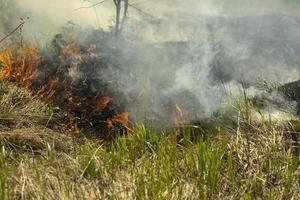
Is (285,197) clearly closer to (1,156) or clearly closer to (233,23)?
(1,156)

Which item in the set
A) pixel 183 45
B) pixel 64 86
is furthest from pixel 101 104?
pixel 183 45

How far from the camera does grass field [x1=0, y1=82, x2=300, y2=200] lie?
3.55 m

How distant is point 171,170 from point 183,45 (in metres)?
4.90

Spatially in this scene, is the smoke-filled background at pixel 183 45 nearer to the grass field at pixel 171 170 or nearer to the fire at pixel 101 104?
the fire at pixel 101 104

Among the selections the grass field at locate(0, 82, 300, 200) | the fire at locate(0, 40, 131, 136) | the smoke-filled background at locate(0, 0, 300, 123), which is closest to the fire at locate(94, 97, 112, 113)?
the fire at locate(0, 40, 131, 136)

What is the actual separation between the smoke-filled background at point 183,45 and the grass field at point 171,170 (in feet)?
5.51

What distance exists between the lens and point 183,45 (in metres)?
8.46

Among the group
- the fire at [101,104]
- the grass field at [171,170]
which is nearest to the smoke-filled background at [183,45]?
the fire at [101,104]

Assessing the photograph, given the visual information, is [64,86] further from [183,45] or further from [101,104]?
[183,45]

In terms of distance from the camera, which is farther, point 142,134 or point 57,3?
point 57,3

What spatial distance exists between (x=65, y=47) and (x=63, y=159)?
4052mm

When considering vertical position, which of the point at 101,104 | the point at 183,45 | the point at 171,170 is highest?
the point at 183,45

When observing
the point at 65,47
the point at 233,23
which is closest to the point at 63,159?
the point at 65,47

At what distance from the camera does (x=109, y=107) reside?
7113 mm
